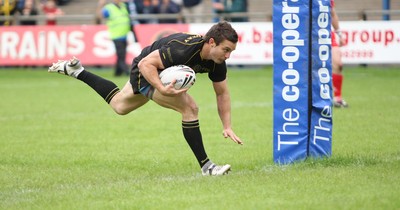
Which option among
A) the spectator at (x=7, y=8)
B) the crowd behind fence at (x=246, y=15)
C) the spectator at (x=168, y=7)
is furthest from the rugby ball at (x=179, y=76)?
the spectator at (x=7, y=8)

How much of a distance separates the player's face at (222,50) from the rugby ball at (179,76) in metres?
0.25

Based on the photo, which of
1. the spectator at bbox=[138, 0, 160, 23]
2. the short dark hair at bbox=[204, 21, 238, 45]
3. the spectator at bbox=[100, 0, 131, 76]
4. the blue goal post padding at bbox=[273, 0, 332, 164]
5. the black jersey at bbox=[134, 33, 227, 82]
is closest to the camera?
the short dark hair at bbox=[204, 21, 238, 45]

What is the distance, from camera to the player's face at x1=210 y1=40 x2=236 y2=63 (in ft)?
24.6

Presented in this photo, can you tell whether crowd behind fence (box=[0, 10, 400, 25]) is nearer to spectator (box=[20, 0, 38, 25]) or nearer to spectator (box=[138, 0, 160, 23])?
spectator (box=[20, 0, 38, 25])

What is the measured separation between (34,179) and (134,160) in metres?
1.46

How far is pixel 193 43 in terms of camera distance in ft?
25.1

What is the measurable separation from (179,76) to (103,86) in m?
1.67

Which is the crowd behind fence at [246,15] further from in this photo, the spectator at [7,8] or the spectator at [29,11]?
the spectator at [7,8]

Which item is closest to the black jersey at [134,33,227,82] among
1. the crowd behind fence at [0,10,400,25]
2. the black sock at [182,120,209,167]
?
the black sock at [182,120,209,167]

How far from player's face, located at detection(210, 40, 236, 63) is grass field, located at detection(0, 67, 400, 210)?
1.05 meters

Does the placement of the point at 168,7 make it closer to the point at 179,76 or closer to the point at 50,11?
the point at 50,11

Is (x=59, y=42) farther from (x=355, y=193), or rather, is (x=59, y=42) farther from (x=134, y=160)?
(x=355, y=193)

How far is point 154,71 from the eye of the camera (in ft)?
24.8

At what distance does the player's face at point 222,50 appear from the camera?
7.48m
